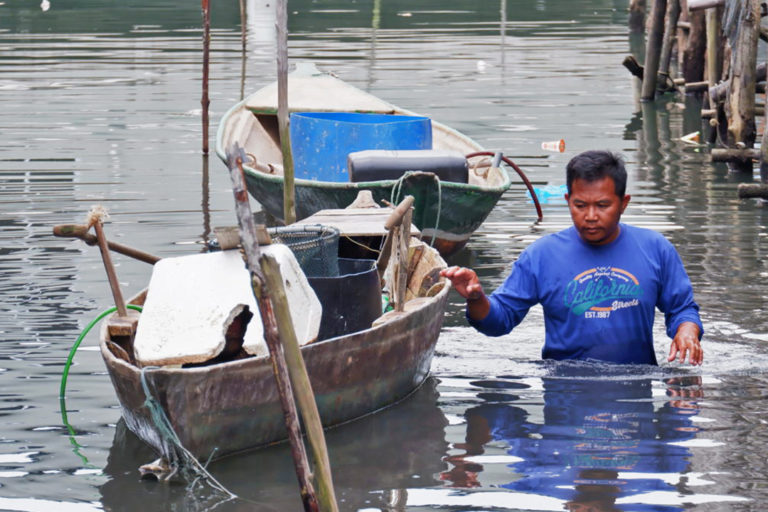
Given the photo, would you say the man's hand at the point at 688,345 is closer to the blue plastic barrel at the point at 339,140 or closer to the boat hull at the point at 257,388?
the boat hull at the point at 257,388

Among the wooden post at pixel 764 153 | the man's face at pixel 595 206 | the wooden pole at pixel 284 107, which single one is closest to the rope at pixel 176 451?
the man's face at pixel 595 206

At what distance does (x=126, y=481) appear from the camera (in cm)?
573

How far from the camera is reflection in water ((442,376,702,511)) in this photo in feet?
18.0

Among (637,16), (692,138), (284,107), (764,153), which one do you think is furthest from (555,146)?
(637,16)

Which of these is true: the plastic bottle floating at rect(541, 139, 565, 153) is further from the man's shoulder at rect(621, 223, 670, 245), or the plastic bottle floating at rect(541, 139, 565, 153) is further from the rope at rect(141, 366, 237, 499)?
the rope at rect(141, 366, 237, 499)

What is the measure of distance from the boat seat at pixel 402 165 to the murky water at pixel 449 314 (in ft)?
2.48

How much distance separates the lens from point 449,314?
8.75 m

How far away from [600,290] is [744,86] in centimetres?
756

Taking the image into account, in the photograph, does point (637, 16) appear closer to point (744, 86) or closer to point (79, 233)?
point (744, 86)

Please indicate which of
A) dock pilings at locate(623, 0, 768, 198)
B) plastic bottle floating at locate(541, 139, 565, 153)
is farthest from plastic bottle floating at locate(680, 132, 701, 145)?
plastic bottle floating at locate(541, 139, 565, 153)

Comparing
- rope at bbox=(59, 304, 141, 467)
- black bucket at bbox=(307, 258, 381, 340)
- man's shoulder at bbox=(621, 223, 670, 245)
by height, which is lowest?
rope at bbox=(59, 304, 141, 467)

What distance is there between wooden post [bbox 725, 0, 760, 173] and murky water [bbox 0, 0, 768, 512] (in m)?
0.58

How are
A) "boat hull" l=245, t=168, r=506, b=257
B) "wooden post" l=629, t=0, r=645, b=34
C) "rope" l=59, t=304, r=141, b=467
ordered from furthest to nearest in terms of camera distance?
"wooden post" l=629, t=0, r=645, b=34 → "boat hull" l=245, t=168, r=506, b=257 → "rope" l=59, t=304, r=141, b=467

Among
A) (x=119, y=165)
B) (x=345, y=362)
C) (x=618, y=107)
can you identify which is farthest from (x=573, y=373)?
(x=618, y=107)
